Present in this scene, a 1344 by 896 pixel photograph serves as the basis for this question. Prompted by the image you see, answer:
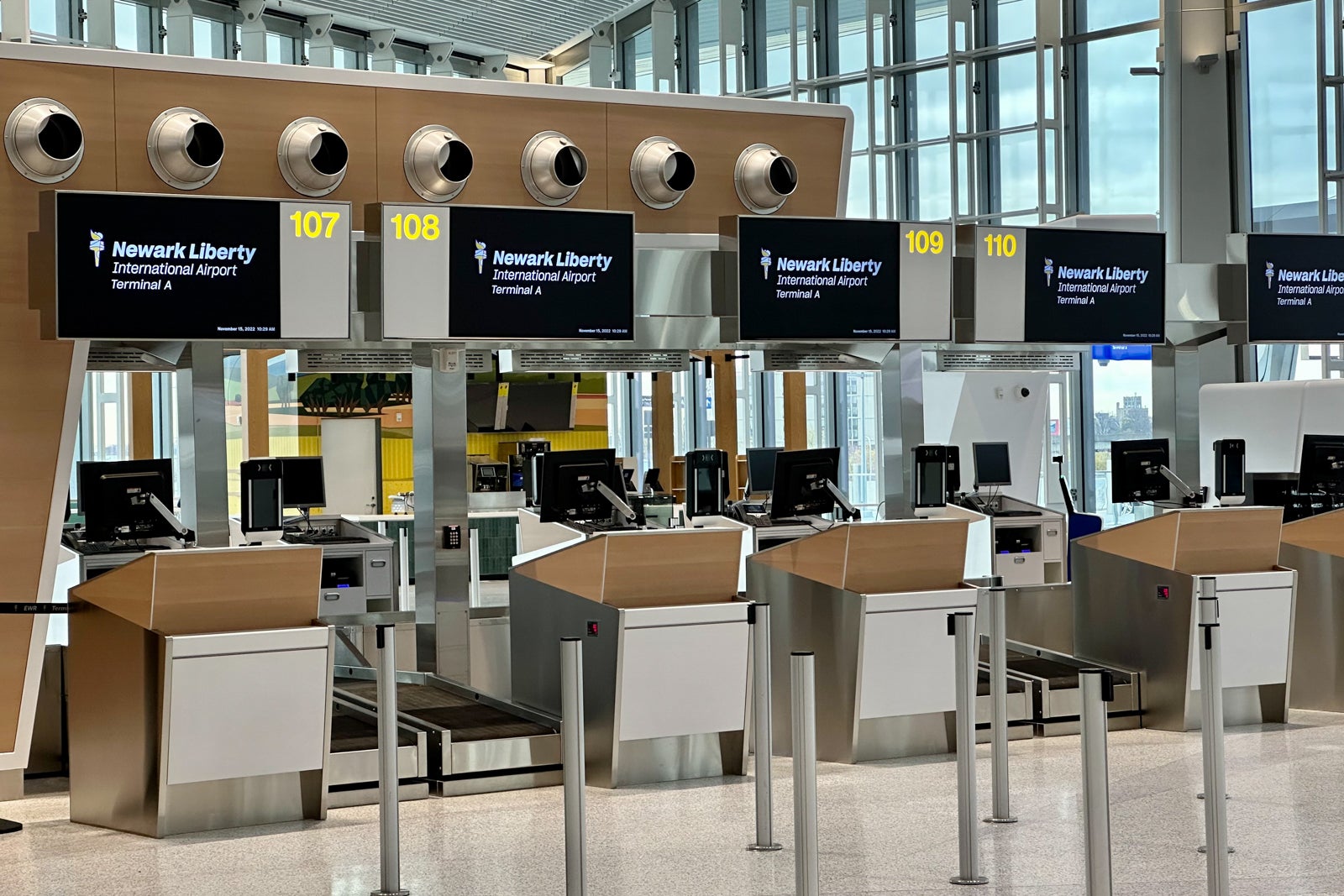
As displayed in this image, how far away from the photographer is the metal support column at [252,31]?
1420 cm

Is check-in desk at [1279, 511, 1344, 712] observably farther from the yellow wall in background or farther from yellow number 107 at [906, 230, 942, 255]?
the yellow wall in background

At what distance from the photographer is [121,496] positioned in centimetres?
797

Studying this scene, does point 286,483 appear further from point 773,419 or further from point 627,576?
point 773,419

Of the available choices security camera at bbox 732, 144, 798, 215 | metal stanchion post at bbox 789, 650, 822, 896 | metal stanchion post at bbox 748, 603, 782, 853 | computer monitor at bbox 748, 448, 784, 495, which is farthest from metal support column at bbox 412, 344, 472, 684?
computer monitor at bbox 748, 448, 784, 495

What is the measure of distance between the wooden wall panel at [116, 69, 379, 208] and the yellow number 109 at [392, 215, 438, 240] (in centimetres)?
107

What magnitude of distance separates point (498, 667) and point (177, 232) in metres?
2.75

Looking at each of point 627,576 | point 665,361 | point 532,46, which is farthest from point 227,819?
point 532,46

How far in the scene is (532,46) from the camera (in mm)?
16828

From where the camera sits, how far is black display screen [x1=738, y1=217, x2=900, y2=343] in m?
7.03

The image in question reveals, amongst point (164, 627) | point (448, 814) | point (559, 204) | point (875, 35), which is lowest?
point (448, 814)

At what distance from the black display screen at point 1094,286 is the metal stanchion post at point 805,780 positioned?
4016 mm

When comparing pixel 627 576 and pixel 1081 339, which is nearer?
pixel 627 576

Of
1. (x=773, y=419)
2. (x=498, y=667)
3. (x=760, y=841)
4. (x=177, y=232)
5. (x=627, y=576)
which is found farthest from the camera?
(x=773, y=419)

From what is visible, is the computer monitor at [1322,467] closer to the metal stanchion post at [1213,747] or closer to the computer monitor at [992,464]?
the computer monitor at [992,464]
